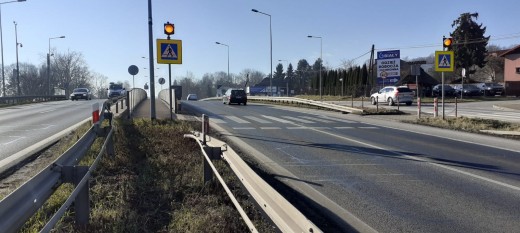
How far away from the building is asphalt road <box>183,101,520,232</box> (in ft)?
171

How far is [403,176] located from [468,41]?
219ft

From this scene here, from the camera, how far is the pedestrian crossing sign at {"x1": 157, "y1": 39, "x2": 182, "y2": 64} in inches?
628

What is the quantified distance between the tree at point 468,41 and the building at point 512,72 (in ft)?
13.9

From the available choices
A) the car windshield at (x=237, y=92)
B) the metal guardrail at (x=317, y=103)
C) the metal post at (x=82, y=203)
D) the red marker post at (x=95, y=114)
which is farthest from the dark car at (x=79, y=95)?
the metal post at (x=82, y=203)

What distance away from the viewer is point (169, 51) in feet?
52.7

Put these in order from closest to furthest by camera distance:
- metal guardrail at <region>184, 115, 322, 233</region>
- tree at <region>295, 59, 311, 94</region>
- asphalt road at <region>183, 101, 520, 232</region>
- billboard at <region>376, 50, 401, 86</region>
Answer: metal guardrail at <region>184, 115, 322, 233</region> < asphalt road at <region>183, 101, 520, 232</region> < billboard at <region>376, 50, 401, 86</region> < tree at <region>295, 59, 311, 94</region>

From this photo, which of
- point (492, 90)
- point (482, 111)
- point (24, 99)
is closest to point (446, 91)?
point (492, 90)

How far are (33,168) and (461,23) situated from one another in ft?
228

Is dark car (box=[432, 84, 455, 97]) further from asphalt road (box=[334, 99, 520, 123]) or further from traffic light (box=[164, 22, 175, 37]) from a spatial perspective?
traffic light (box=[164, 22, 175, 37])

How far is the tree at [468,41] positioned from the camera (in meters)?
67.8

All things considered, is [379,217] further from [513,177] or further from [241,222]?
[513,177]

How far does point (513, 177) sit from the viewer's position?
824 cm

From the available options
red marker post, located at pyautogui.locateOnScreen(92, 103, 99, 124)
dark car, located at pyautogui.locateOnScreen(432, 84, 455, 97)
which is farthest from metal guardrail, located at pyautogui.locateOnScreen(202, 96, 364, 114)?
dark car, located at pyautogui.locateOnScreen(432, 84, 455, 97)

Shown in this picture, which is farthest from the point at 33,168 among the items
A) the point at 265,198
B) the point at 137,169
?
the point at 265,198
